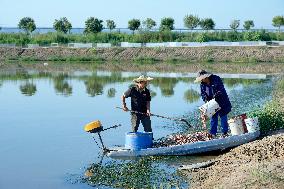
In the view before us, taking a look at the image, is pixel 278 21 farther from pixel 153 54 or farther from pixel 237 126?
pixel 237 126

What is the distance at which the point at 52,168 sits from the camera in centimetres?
1187

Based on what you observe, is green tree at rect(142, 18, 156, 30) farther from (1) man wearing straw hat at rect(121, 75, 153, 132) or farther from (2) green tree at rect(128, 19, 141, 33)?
(1) man wearing straw hat at rect(121, 75, 153, 132)

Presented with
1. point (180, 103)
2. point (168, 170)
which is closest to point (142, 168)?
point (168, 170)

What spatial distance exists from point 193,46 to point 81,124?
40211mm

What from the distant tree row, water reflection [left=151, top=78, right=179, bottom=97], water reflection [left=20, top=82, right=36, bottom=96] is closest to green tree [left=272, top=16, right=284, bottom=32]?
the distant tree row

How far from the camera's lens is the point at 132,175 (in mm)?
10750

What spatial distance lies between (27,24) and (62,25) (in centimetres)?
504

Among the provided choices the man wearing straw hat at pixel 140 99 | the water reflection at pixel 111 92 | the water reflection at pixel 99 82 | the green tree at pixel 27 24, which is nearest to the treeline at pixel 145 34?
the green tree at pixel 27 24

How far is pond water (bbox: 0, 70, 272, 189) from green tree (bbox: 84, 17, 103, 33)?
32.5m

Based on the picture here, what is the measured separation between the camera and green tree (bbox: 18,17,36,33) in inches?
2911

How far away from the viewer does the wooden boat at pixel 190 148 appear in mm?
11891

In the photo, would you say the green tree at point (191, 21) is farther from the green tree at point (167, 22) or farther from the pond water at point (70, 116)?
the pond water at point (70, 116)

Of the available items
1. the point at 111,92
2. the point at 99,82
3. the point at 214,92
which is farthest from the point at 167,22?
the point at 214,92

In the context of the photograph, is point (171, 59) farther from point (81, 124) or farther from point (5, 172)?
point (5, 172)
